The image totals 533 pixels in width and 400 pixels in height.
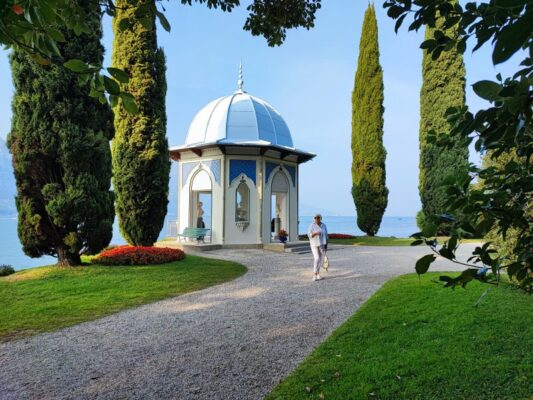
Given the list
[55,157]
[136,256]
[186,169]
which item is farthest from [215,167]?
[55,157]

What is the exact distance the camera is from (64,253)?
401 inches

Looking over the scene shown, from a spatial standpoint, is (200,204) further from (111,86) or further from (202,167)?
(111,86)

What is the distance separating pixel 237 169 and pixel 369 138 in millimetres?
11181

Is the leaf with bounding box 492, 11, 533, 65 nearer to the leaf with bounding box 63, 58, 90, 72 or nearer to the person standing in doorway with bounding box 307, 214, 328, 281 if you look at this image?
the leaf with bounding box 63, 58, 90, 72

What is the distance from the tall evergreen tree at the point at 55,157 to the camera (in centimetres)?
963

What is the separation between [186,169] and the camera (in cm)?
1873

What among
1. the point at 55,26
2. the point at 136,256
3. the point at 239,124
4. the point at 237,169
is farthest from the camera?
the point at 239,124

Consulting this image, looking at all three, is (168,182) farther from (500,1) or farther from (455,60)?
(455,60)

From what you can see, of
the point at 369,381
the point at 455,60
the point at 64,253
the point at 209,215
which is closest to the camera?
the point at 369,381

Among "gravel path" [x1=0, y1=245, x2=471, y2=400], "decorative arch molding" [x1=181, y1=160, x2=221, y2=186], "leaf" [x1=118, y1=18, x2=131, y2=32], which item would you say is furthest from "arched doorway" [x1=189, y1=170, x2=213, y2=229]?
"leaf" [x1=118, y1=18, x2=131, y2=32]

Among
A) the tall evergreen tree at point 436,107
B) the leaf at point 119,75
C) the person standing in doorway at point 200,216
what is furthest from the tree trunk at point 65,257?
the tall evergreen tree at point 436,107

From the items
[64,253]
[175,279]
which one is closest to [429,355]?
[175,279]

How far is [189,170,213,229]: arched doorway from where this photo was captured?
1789cm

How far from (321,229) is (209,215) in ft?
29.2
